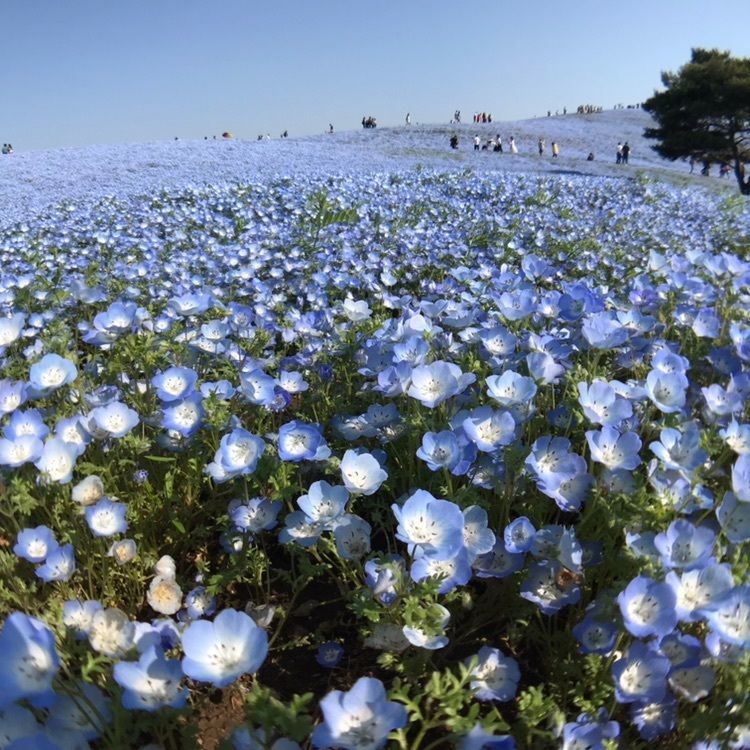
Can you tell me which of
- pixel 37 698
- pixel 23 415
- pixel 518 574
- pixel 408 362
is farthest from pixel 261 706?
pixel 23 415

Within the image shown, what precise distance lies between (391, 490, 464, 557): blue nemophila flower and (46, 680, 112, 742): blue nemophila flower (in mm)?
599

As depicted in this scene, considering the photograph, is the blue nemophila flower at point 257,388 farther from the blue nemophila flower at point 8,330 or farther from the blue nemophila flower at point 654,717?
the blue nemophila flower at point 654,717

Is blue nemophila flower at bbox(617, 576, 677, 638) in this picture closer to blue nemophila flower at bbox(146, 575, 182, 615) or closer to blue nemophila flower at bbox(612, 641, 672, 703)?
blue nemophila flower at bbox(612, 641, 672, 703)

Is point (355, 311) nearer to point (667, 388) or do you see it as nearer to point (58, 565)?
point (667, 388)

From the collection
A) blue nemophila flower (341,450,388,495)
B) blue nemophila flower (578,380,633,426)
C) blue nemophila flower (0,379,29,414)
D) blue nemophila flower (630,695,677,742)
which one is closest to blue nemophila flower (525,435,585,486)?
blue nemophila flower (578,380,633,426)

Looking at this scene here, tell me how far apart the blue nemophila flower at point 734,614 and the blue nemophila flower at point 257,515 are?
100cm

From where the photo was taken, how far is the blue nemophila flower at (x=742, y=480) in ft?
4.25

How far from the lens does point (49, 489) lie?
177 centimetres

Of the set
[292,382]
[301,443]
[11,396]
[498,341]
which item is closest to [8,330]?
[11,396]

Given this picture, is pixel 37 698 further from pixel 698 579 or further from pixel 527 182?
pixel 527 182

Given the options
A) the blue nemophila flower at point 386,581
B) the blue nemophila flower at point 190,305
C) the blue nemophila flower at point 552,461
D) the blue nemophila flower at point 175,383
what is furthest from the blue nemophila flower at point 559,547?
the blue nemophila flower at point 190,305

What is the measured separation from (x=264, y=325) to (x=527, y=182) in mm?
8076

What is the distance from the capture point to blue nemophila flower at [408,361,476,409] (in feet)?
5.53

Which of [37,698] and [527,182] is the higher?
[527,182]
